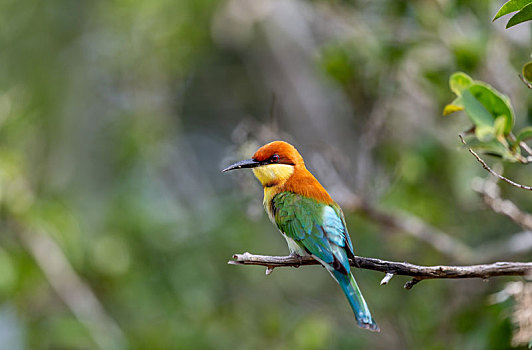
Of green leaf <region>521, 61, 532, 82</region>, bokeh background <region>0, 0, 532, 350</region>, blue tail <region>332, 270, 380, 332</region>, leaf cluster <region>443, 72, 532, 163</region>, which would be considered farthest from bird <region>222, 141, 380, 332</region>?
green leaf <region>521, 61, 532, 82</region>

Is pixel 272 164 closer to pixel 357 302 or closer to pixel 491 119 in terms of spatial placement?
pixel 357 302

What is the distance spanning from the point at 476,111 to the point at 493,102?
5cm

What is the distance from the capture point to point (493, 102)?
1.70 metres

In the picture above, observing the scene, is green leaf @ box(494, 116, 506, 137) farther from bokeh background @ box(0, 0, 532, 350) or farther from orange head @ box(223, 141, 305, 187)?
orange head @ box(223, 141, 305, 187)

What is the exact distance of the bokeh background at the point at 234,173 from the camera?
3.31 meters

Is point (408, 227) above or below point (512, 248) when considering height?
above

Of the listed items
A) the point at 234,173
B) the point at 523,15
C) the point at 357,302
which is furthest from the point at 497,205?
the point at 234,173

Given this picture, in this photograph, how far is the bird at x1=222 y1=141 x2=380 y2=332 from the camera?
216 centimetres

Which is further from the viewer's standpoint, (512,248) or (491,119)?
(512,248)

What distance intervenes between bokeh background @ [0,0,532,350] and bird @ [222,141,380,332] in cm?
22

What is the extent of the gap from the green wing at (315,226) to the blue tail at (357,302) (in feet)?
0.12

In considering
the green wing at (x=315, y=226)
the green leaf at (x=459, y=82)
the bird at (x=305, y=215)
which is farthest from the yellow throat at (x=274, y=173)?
the green leaf at (x=459, y=82)

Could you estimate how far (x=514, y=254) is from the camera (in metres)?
3.09

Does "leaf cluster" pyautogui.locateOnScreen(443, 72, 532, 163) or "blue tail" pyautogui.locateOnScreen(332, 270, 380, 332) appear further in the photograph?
"blue tail" pyautogui.locateOnScreen(332, 270, 380, 332)
